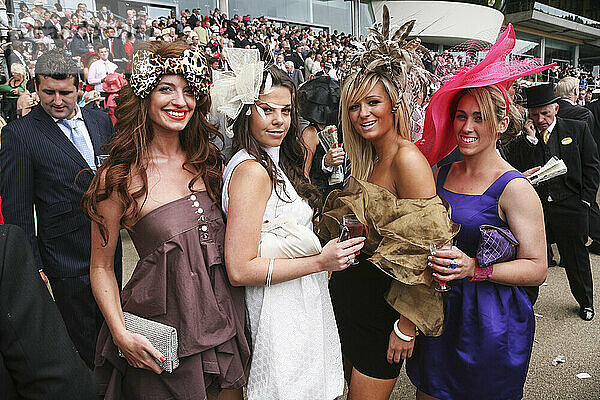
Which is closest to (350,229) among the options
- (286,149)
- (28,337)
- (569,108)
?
(286,149)

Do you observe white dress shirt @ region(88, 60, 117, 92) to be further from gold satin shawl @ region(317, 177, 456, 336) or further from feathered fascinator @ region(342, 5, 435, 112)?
gold satin shawl @ region(317, 177, 456, 336)

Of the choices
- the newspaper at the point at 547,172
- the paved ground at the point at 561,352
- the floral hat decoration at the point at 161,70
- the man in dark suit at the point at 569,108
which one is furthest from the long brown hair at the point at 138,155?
the man in dark suit at the point at 569,108

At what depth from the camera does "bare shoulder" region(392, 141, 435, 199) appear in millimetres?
1920

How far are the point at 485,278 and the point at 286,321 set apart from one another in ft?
2.81

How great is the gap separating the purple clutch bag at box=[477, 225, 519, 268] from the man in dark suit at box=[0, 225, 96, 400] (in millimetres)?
1522

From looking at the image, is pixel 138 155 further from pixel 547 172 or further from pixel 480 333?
pixel 547 172

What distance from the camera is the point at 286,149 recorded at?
2.22 meters

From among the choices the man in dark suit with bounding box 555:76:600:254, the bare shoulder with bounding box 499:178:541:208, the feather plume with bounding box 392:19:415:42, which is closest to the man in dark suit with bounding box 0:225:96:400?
the bare shoulder with bounding box 499:178:541:208

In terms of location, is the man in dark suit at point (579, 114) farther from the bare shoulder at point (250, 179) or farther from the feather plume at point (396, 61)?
the bare shoulder at point (250, 179)

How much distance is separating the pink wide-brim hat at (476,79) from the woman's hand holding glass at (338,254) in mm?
794

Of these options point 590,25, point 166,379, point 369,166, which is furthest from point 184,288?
point 590,25

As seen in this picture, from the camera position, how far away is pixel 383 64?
6.96 ft

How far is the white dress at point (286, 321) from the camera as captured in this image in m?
1.88

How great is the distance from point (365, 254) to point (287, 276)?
444 millimetres
